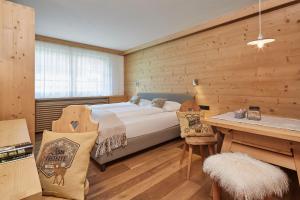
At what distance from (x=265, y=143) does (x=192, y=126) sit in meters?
0.83

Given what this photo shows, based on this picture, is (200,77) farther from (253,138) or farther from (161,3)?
(253,138)

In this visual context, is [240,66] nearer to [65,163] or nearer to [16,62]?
[65,163]

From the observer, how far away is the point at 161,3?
2496 millimetres

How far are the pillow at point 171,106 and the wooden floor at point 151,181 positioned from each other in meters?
1.16

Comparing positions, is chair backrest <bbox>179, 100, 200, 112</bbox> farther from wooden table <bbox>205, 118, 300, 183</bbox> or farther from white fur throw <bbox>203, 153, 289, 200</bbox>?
white fur throw <bbox>203, 153, 289, 200</bbox>

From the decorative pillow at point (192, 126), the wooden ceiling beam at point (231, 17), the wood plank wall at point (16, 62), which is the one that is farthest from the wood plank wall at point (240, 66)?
the wood plank wall at point (16, 62)

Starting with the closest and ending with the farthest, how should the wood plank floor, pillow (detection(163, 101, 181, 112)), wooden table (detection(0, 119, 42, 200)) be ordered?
wooden table (detection(0, 119, 42, 200)), the wood plank floor, pillow (detection(163, 101, 181, 112))

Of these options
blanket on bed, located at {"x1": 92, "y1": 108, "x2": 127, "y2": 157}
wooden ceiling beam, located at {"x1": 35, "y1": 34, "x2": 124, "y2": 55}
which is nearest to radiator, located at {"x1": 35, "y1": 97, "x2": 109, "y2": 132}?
wooden ceiling beam, located at {"x1": 35, "y1": 34, "x2": 124, "y2": 55}

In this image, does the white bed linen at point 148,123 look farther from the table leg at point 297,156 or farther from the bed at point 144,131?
the table leg at point 297,156

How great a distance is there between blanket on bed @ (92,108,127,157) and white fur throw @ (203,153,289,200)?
4.33 feet

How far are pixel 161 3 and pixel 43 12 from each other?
208 cm

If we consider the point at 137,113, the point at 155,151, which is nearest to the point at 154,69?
the point at 137,113

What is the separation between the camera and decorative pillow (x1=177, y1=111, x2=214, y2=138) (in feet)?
7.04

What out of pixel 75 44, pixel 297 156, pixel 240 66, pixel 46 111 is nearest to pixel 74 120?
pixel 297 156
